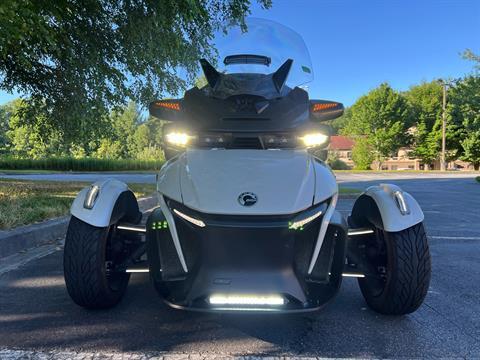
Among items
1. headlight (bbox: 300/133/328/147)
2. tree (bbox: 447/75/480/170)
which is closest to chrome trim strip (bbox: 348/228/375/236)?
headlight (bbox: 300/133/328/147)

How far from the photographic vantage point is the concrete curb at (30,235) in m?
4.68

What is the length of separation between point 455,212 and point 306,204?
859cm

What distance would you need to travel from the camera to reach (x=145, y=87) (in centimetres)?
959

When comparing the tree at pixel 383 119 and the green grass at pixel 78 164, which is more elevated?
the tree at pixel 383 119

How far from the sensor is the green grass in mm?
42188

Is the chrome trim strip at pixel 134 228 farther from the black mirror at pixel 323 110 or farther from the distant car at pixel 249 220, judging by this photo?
the black mirror at pixel 323 110

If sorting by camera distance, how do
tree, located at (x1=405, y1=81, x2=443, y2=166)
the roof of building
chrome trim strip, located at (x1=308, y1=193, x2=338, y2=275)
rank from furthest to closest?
the roof of building, tree, located at (x1=405, y1=81, x2=443, y2=166), chrome trim strip, located at (x1=308, y1=193, x2=338, y2=275)

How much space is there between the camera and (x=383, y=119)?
5428 cm

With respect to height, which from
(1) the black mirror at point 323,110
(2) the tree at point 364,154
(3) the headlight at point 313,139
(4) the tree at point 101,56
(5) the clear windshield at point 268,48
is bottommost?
(2) the tree at point 364,154

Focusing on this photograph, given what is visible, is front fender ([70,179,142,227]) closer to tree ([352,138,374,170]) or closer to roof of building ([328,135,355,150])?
tree ([352,138,374,170])

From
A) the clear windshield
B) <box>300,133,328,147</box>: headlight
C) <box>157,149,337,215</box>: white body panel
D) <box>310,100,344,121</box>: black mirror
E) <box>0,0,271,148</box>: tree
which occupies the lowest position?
<box>157,149,337,215</box>: white body panel

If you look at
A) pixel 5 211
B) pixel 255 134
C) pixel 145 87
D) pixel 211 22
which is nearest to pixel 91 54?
pixel 145 87

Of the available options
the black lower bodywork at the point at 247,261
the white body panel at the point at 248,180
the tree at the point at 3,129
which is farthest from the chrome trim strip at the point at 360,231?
the tree at the point at 3,129

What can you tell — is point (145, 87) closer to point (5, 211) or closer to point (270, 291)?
point (5, 211)
